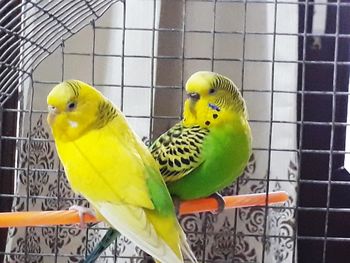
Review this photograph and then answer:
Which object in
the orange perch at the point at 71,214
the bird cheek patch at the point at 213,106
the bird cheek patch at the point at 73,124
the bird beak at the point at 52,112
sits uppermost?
the bird cheek patch at the point at 213,106

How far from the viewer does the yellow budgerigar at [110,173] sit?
0.75 metres

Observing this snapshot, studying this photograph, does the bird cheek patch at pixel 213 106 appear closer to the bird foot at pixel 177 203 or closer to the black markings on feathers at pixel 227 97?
the black markings on feathers at pixel 227 97

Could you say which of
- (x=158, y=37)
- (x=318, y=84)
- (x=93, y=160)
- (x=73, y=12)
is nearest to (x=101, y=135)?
(x=93, y=160)

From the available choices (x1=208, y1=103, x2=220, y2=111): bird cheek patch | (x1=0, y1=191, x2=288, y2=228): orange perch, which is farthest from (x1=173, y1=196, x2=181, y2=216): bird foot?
(x1=208, y1=103, x2=220, y2=111): bird cheek patch

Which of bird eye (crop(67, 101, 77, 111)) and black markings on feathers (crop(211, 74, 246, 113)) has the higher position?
black markings on feathers (crop(211, 74, 246, 113))

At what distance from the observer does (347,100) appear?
1.16m

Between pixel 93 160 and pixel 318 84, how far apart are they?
1.75 feet

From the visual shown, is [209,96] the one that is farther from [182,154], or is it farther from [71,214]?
[71,214]

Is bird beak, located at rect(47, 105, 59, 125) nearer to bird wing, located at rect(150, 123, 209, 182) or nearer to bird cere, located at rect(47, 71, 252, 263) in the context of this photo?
bird cere, located at rect(47, 71, 252, 263)

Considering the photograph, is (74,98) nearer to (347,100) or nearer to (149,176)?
(149,176)

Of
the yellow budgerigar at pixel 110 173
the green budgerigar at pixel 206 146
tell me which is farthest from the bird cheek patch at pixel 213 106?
the yellow budgerigar at pixel 110 173

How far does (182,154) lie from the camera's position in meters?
0.83

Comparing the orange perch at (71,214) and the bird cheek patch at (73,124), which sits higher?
the bird cheek patch at (73,124)

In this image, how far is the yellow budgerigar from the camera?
747mm
